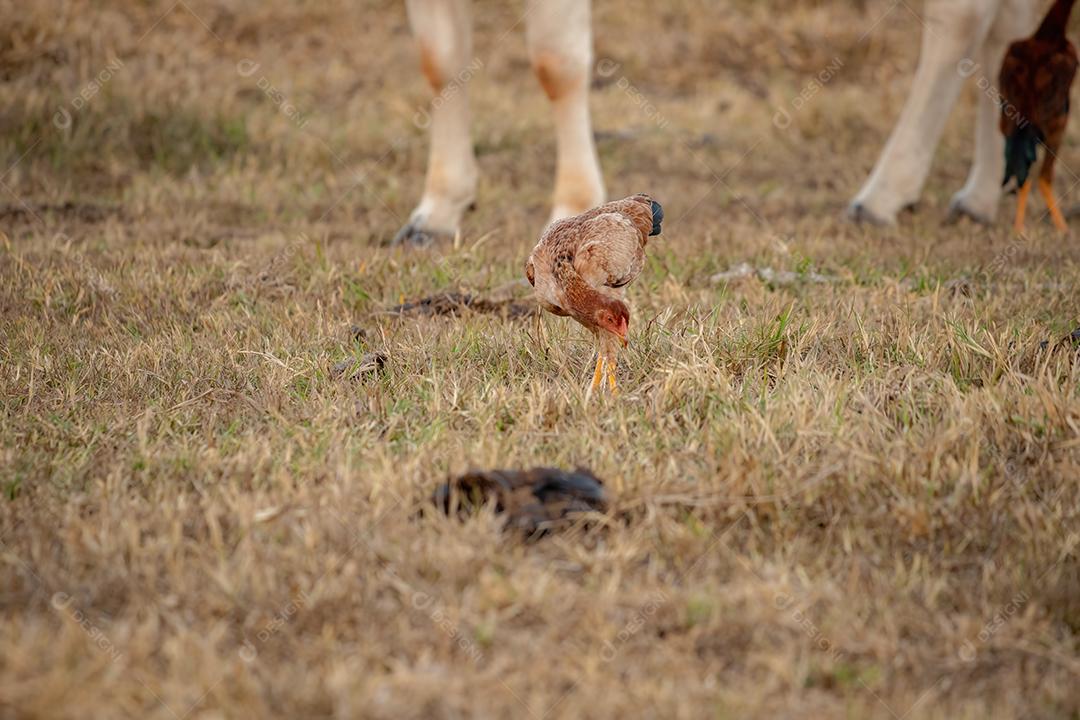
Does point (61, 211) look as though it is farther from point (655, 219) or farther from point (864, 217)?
point (864, 217)

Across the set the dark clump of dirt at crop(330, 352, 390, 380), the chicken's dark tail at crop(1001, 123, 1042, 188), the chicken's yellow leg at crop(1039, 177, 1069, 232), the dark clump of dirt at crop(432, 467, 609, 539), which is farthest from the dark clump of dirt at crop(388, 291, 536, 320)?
the chicken's yellow leg at crop(1039, 177, 1069, 232)

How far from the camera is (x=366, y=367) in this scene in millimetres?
3525

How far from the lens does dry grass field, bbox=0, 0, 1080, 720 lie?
2121 mm

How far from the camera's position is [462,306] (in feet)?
13.9

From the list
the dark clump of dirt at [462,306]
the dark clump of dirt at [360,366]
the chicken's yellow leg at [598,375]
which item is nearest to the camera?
the chicken's yellow leg at [598,375]

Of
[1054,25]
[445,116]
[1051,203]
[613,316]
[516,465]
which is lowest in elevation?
[516,465]

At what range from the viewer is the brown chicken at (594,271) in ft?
10.2

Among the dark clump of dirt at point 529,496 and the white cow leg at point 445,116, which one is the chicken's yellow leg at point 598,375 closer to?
the dark clump of dirt at point 529,496

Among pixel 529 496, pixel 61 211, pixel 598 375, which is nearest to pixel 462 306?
pixel 598 375

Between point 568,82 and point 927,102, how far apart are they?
179 centimetres

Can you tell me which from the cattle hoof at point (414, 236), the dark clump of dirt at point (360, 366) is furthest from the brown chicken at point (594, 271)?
the cattle hoof at point (414, 236)

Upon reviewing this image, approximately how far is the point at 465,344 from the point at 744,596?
5.34ft

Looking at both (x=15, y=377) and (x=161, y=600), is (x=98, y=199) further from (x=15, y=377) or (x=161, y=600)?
(x=161, y=600)

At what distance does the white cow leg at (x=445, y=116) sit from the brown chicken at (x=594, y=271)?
213 centimetres
